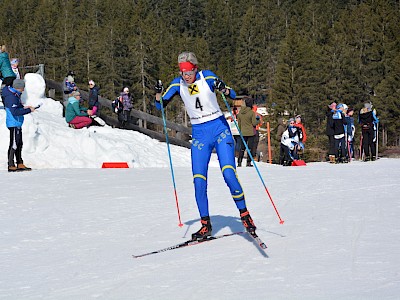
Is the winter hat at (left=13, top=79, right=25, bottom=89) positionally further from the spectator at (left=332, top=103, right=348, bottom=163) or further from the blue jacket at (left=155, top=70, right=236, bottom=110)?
the spectator at (left=332, top=103, right=348, bottom=163)

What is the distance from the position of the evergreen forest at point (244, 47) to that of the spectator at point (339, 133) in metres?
18.4

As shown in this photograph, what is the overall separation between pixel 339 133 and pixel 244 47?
64.8 m

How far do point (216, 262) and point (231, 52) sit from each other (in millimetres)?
86745

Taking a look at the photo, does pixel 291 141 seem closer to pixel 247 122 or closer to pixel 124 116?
pixel 247 122

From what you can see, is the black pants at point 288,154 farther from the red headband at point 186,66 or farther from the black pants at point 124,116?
the red headband at point 186,66

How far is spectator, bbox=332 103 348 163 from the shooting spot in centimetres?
1596

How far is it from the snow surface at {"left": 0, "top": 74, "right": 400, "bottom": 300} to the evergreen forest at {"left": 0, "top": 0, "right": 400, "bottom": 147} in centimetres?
2182

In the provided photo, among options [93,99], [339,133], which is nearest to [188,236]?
[339,133]

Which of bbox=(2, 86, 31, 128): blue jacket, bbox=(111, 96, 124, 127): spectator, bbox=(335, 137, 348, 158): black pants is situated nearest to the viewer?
bbox=(2, 86, 31, 128): blue jacket

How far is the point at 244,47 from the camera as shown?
7956 centimetres

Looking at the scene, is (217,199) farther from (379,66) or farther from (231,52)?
(231,52)

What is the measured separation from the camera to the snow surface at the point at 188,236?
4.30 m

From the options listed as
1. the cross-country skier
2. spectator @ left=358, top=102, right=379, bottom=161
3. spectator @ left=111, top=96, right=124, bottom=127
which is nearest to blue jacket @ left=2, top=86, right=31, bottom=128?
the cross-country skier

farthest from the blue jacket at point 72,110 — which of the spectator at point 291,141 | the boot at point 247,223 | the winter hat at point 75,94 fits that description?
the boot at point 247,223
